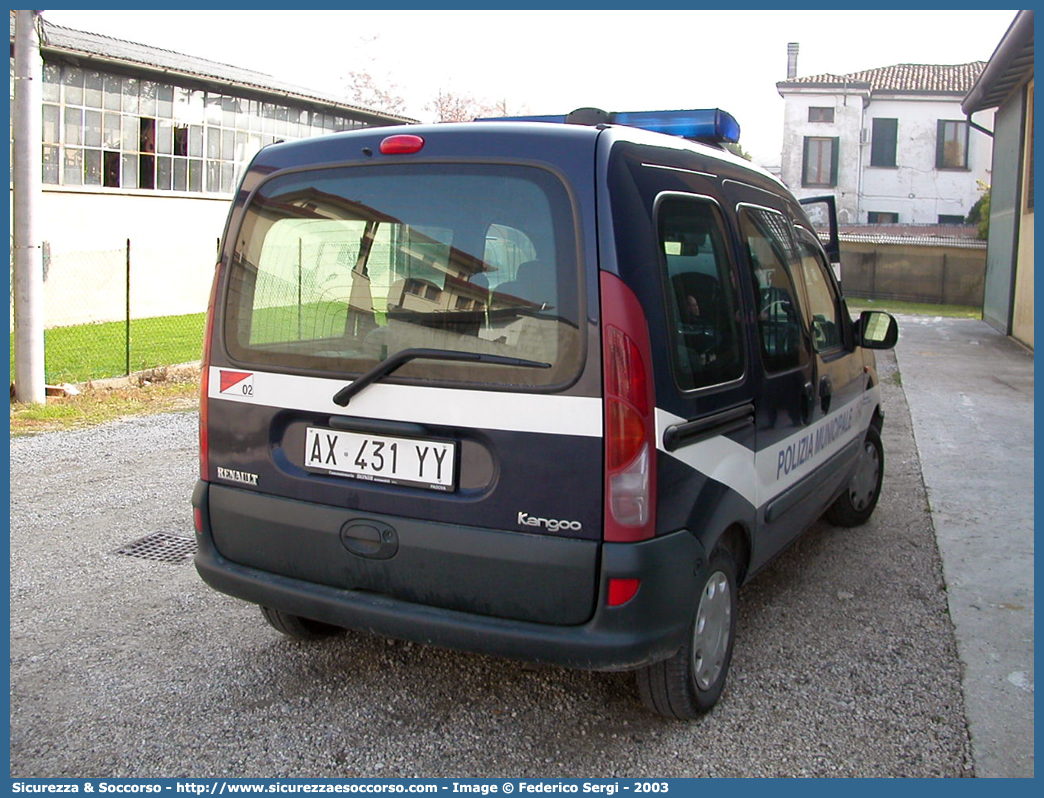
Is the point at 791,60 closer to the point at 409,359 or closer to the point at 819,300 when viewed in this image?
the point at 819,300

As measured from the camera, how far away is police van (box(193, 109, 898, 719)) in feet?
9.71

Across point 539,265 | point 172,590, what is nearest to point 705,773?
point 539,265

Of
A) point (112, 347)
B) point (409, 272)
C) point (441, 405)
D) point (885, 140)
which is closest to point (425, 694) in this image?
point (441, 405)

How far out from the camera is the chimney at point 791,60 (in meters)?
49.3

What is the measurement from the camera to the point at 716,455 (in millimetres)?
3340

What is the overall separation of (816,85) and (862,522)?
1667 inches

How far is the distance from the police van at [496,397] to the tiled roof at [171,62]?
1614 cm

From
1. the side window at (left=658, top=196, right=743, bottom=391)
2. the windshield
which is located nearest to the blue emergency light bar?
the side window at (left=658, top=196, right=743, bottom=391)

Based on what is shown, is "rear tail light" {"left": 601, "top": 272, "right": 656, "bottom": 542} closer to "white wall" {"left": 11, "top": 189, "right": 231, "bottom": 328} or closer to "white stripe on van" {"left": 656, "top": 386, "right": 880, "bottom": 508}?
"white stripe on van" {"left": 656, "top": 386, "right": 880, "bottom": 508}

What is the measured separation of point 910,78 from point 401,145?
158 ft

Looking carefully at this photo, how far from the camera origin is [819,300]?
4.78 meters

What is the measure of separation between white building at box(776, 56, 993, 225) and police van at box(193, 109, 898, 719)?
43.4m

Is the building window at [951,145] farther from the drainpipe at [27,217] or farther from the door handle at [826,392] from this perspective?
the door handle at [826,392]

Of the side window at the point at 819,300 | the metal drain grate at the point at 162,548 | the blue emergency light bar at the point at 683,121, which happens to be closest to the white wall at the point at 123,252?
the metal drain grate at the point at 162,548
